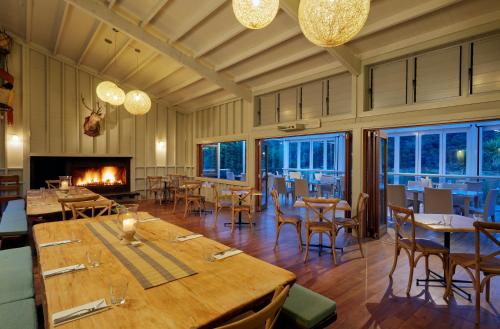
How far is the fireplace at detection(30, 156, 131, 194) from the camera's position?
24.3 ft

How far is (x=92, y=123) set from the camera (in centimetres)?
801

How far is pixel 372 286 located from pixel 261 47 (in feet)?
15.0

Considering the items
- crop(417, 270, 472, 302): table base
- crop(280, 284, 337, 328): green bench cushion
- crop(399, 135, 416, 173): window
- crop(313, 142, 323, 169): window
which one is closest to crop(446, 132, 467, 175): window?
crop(399, 135, 416, 173): window

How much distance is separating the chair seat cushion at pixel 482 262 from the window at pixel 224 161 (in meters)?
6.05

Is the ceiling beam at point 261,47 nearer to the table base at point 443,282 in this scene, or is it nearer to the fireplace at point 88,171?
the table base at point 443,282

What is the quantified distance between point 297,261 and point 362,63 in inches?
146

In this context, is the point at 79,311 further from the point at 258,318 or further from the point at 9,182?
the point at 9,182

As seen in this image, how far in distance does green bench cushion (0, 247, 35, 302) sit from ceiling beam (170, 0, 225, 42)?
4.29m

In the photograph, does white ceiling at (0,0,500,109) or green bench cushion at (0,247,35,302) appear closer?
green bench cushion at (0,247,35,302)

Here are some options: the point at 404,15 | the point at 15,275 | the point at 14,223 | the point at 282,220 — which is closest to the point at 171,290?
the point at 15,275

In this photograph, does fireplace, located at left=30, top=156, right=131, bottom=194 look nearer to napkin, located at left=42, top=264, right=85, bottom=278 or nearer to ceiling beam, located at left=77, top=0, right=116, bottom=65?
ceiling beam, located at left=77, top=0, right=116, bottom=65

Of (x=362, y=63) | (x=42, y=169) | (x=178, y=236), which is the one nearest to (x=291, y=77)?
(x=362, y=63)

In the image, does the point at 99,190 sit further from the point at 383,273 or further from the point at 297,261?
the point at 383,273

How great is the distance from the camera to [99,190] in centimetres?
838
